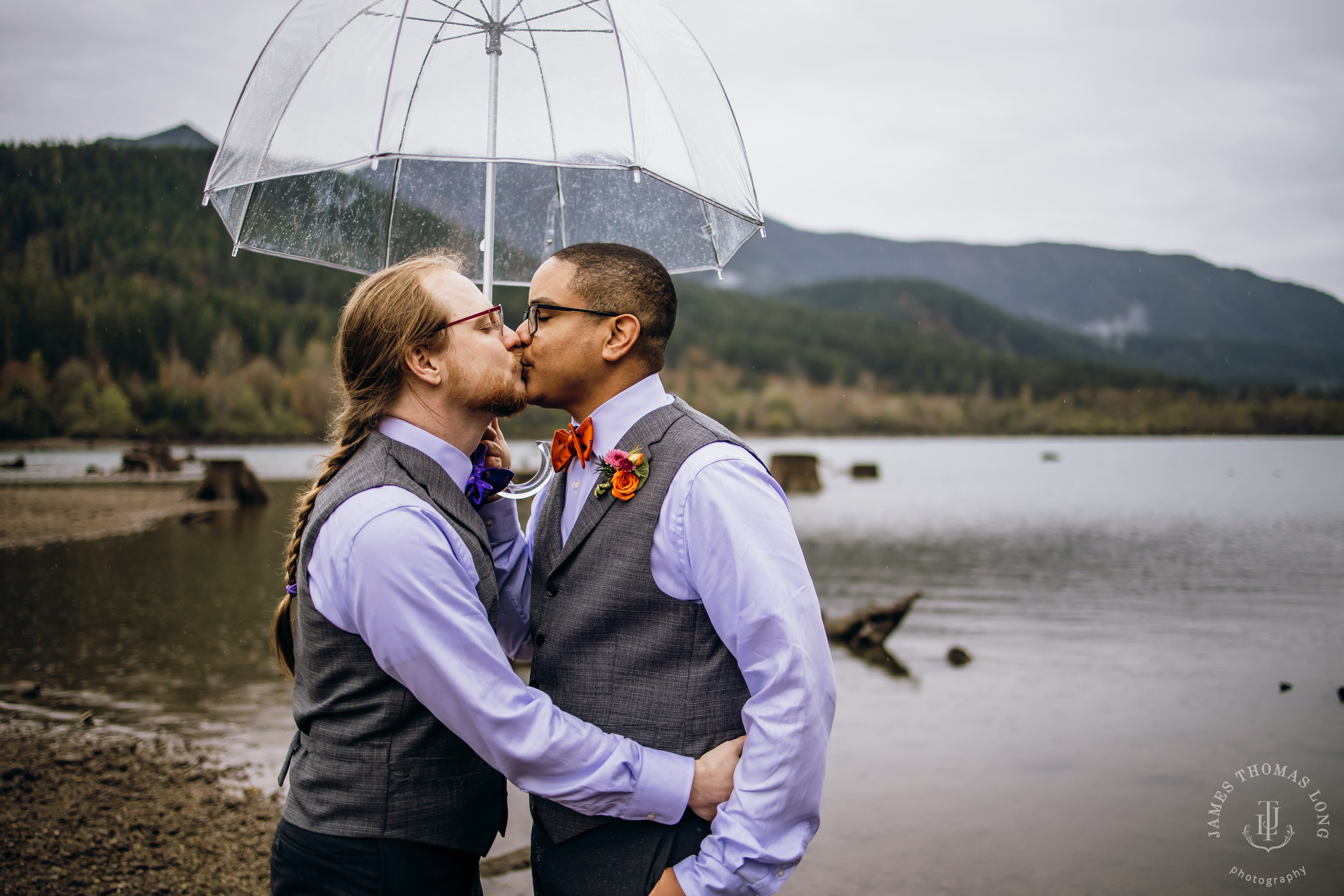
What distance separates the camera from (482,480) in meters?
2.61

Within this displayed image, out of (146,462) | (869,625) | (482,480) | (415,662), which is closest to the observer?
(415,662)

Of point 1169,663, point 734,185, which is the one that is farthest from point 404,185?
point 1169,663

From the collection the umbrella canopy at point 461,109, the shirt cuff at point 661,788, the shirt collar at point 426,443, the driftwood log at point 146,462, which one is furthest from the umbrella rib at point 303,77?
the driftwood log at point 146,462

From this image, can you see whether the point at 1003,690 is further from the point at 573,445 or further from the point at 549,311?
the point at 549,311

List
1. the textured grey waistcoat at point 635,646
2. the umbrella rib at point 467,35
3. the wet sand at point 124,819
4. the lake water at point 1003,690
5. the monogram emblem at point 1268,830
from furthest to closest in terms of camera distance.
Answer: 1. the monogram emblem at point 1268,830
2. the lake water at point 1003,690
3. the wet sand at point 124,819
4. the umbrella rib at point 467,35
5. the textured grey waistcoat at point 635,646

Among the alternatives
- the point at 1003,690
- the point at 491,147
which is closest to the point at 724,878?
the point at 491,147

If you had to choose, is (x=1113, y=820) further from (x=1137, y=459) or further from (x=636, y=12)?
(x=1137, y=459)

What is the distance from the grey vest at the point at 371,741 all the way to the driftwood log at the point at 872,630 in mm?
10641

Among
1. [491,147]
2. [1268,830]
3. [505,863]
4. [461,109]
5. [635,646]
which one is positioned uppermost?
[461,109]

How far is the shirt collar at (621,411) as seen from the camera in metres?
2.44

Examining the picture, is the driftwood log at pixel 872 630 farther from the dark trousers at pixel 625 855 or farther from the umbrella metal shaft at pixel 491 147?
the dark trousers at pixel 625 855

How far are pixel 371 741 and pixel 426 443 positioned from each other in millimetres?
730

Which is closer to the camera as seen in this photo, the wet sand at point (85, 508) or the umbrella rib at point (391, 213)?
the umbrella rib at point (391, 213)

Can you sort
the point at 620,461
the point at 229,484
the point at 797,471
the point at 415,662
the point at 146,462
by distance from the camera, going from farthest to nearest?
the point at 797,471 → the point at 146,462 → the point at 229,484 → the point at 620,461 → the point at 415,662
